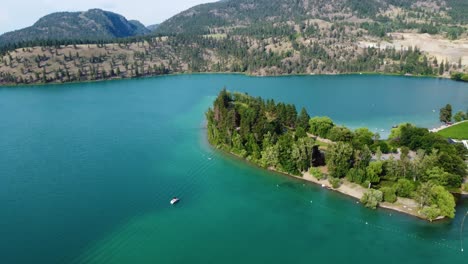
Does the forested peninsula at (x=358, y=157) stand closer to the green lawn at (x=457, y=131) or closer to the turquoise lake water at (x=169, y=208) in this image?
the turquoise lake water at (x=169, y=208)

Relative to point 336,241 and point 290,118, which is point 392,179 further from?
point 290,118

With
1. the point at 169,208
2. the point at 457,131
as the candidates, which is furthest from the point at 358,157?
the point at 457,131

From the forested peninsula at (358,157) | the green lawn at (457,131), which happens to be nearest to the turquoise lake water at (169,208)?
the forested peninsula at (358,157)

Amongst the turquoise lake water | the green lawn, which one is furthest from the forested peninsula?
the green lawn

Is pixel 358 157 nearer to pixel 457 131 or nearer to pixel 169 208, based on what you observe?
pixel 169 208

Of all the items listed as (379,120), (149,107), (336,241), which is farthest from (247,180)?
(149,107)

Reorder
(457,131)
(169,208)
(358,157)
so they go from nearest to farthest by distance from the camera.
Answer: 1. (169,208)
2. (358,157)
3. (457,131)
